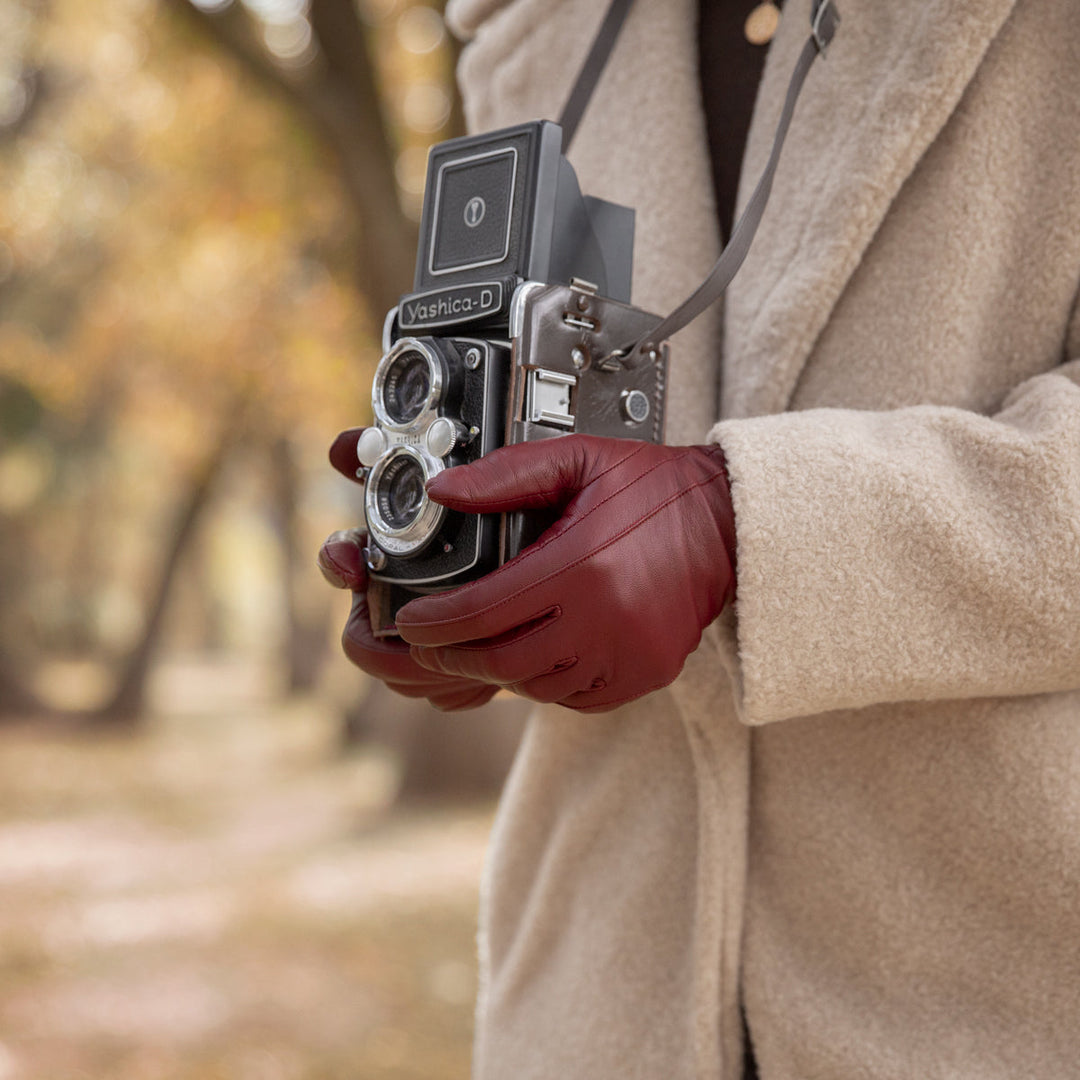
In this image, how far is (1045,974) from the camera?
96 cm

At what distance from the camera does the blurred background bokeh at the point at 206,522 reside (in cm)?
436

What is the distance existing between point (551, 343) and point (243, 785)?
29.3 feet

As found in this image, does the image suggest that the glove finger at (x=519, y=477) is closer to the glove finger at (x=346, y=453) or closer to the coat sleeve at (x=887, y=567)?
the coat sleeve at (x=887, y=567)

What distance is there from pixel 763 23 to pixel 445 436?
0.66 metres

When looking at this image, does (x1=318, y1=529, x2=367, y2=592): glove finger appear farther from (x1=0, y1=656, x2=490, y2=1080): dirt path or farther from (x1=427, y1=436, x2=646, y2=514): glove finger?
(x1=0, y1=656, x2=490, y2=1080): dirt path

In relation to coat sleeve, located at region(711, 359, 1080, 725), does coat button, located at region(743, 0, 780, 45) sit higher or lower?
higher

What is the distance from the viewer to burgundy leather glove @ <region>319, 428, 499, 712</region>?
1.07 meters

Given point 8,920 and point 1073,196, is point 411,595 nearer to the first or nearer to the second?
point 1073,196

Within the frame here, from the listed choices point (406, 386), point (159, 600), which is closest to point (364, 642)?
point (406, 386)

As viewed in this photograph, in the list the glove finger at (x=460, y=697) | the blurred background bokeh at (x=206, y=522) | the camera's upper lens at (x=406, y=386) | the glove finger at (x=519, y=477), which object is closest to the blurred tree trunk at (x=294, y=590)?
the blurred background bokeh at (x=206, y=522)

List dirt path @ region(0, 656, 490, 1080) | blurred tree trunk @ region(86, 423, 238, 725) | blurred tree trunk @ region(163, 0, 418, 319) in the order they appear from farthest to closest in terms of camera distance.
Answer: blurred tree trunk @ region(86, 423, 238, 725) → blurred tree trunk @ region(163, 0, 418, 319) → dirt path @ region(0, 656, 490, 1080)

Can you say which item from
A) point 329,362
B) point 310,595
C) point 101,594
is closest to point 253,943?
point 329,362

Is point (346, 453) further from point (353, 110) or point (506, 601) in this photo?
point (353, 110)

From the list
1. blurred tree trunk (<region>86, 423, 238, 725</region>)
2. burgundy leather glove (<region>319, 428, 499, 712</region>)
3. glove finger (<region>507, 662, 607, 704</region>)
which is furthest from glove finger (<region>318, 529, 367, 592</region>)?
blurred tree trunk (<region>86, 423, 238, 725</region>)
